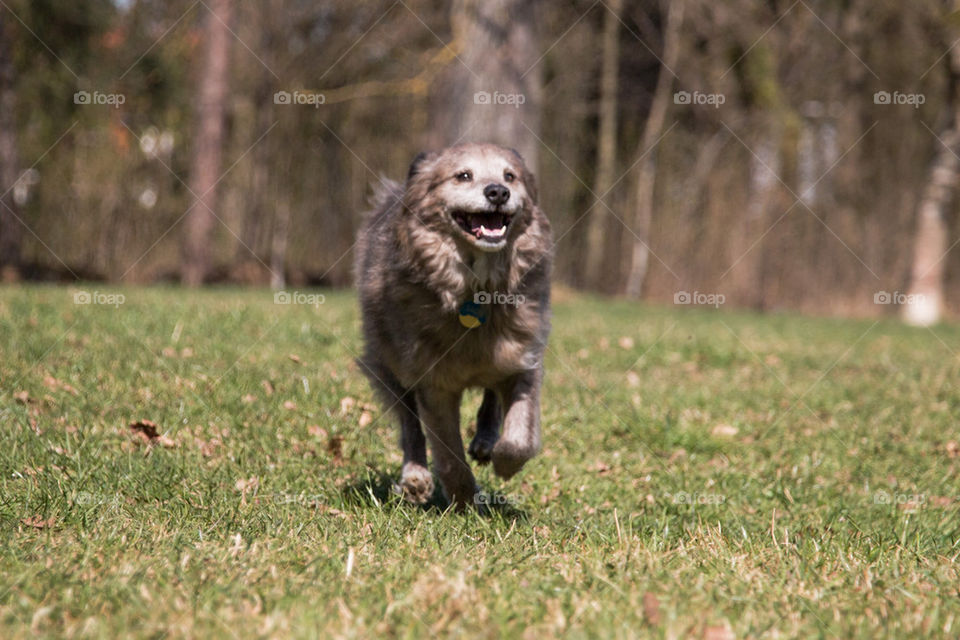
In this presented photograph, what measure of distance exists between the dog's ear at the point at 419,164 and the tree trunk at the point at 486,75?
6517mm

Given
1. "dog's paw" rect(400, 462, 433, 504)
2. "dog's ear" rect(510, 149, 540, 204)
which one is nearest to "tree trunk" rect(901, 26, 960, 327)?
"dog's ear" rect(510, 149, 540, 204)

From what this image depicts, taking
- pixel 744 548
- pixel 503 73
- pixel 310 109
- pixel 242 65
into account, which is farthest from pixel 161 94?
pixel 744 548

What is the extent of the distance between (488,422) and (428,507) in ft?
1.75

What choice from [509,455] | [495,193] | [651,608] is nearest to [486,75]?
[495,193]

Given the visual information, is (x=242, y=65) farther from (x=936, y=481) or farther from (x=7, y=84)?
(x=936, y=481)

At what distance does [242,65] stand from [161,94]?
5.03ft

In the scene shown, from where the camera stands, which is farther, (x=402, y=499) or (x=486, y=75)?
(x=486, y=75)

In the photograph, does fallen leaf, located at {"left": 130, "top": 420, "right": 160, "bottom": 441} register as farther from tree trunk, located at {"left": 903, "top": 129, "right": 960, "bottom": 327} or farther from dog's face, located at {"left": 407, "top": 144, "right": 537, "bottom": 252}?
tree trunk, located at {"left": 903, "top": 129, "right": 960, "bottom": 327}

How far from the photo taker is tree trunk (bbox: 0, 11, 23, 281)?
37.4 feet

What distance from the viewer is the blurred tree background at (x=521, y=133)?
13000 mm

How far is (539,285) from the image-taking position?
399 centimetres

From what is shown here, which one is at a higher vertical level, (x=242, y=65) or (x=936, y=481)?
(x=242, y=65)

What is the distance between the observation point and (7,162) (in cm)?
1141

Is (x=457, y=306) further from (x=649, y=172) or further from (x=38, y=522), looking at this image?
(x=649, y=172)
